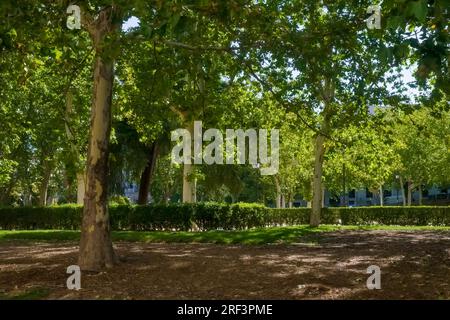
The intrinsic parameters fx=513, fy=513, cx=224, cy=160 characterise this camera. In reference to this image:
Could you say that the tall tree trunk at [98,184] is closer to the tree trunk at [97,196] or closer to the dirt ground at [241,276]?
the tree trunk at [97,196]

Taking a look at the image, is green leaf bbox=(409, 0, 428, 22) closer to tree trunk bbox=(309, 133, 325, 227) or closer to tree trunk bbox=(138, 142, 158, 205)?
tree trunk bbox=(309, 133, 325, 227)

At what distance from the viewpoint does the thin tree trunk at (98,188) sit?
992 cm

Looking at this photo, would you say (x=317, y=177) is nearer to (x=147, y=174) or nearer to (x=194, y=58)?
(x=147, y=174)

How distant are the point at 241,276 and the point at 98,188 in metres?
3.28

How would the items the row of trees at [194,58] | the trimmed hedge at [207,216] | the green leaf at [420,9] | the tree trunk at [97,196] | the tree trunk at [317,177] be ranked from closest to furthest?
the green leaf at [420,9]
the row of trees at [194,58]
the tree trunk at [97,196]
the trimmed hedge at [207,216]
the tree trunk at [317,177]

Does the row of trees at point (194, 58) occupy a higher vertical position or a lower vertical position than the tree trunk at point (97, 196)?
higher

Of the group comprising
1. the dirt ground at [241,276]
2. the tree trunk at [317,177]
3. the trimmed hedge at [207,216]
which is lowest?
the dirt ground at [241,276]

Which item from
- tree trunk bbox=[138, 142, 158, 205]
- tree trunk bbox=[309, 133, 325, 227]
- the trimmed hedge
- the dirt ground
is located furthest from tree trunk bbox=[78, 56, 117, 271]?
tree trunk bbox=[138, 142, 158, 205]

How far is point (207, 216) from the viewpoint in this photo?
24656 mm

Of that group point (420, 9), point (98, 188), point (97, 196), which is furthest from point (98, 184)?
point (420, 9)

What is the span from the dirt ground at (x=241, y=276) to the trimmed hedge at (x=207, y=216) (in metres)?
11.3

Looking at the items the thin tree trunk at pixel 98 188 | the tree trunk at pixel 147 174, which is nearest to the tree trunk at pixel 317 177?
the tree trunk at pixel 147 174

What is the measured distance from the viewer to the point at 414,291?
7465 millimetres
